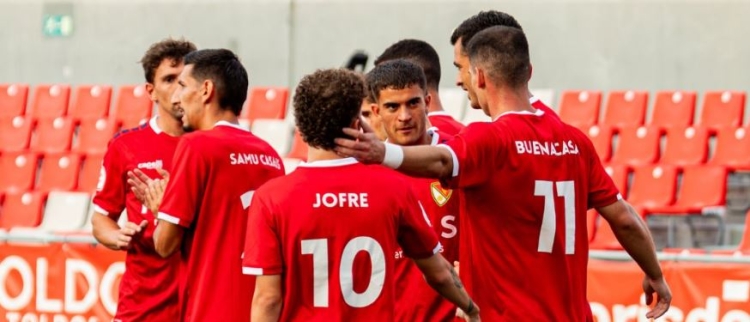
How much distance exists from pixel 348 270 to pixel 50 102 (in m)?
13.3

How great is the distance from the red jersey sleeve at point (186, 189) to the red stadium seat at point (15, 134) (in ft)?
38.0

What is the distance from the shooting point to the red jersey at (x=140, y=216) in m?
6.94

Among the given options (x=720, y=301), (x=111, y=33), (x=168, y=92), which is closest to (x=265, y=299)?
(x=168, y=92)

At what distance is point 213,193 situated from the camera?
5.98 m

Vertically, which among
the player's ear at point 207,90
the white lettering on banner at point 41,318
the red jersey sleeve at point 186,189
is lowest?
the white lettering on banner at point 41,318

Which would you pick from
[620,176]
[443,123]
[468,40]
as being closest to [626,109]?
[620,176]

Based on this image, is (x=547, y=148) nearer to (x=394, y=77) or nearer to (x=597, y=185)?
(x=597, y=185)

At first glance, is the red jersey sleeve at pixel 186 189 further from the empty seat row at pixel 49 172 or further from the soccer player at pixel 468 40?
the empty seat row at pixel 49 172

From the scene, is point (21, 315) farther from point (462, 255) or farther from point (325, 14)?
point (325, 14)

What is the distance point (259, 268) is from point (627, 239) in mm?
1756

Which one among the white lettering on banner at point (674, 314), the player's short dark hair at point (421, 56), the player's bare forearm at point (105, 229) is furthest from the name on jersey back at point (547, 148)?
the white lettering on banner at point (674, 314)

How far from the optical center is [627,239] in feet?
19.5

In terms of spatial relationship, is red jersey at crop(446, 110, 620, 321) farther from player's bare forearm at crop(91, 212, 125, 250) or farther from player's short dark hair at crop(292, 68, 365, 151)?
player's bare forearm at crop(91, 212, 125, 250)

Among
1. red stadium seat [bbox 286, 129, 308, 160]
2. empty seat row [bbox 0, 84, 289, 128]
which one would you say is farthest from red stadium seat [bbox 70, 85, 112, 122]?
red stadium seat [bbox 286, 129, 308, 160]
